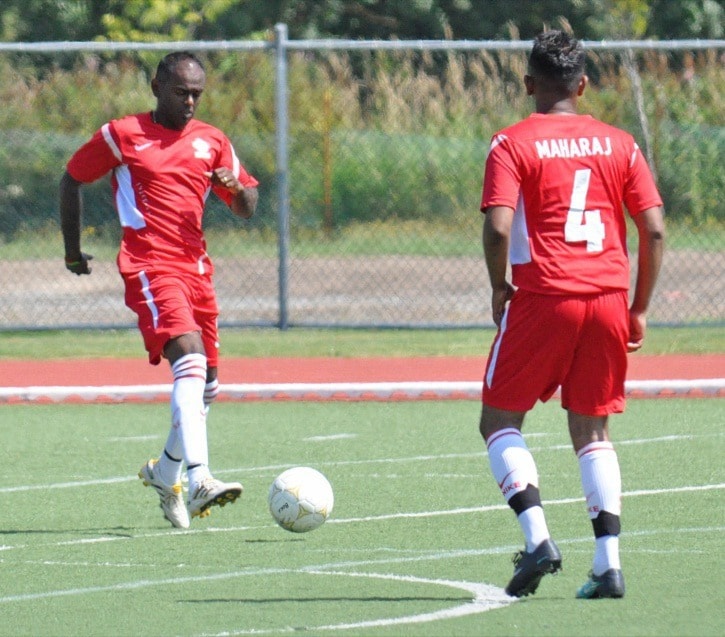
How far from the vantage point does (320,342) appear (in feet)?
53.7

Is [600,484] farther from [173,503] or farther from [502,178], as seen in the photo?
[173,503]

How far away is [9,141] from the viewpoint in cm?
1742

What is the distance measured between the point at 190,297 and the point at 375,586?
232cm

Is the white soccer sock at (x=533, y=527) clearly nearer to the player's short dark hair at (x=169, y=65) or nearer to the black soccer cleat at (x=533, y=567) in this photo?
the black soccer cleat at (x=533, y=567)

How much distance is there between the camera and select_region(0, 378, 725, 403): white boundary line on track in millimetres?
13016

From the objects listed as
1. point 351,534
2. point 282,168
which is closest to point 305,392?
point 282,168

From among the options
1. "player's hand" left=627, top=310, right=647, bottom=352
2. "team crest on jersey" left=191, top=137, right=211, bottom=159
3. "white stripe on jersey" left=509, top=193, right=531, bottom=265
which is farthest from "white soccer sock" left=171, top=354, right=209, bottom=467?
"player's hand" left=627, top=310, right=647, bottom=352

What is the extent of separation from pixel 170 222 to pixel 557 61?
2.71 metres

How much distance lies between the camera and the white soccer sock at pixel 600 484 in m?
6.19

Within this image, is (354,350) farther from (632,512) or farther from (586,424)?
(586,424)

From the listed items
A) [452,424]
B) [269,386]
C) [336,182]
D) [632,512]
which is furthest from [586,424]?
[336,182]

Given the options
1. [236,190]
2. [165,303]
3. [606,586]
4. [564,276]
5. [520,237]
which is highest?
[520,237]

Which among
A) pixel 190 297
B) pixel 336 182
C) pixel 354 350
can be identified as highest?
pixel 190 297

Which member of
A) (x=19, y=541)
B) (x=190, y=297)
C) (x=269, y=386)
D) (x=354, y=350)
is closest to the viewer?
(x=19, y=541)
